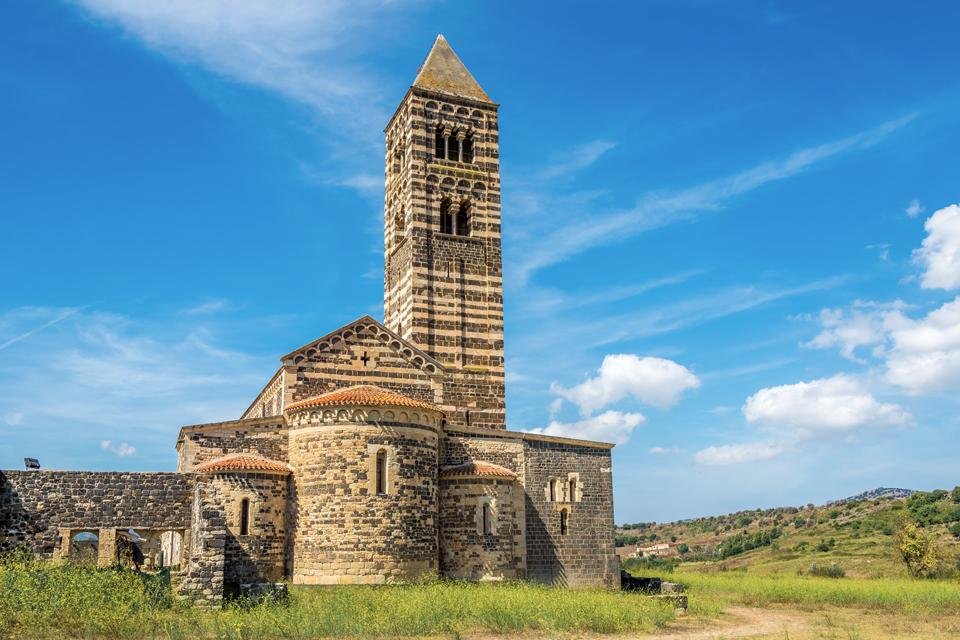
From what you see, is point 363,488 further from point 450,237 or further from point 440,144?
point 440,144

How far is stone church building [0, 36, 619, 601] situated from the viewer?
21.5 m

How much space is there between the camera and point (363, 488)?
21.7 metres

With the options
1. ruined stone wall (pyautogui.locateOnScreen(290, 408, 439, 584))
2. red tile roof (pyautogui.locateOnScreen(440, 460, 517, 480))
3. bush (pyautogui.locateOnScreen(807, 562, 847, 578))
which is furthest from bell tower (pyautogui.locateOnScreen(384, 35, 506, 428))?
bush (pyautogui.locateOnScreen(807, 562, 847, 578))

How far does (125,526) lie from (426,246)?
15142 mm

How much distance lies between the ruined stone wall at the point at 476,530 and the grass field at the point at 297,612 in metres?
2.56

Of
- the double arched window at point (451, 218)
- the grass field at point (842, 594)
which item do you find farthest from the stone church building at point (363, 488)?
the grass field at point (842, 594)

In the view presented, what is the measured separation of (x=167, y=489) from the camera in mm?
22750

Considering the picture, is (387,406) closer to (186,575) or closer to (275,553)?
(275,553)

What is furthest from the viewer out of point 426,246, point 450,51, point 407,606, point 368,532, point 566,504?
point 450,51

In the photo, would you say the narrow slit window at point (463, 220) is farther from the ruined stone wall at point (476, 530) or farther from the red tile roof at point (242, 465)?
the red tile roof at point (242, 465)

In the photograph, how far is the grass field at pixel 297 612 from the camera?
14.6 m

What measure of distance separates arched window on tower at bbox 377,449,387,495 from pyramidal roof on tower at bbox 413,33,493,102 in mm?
17434

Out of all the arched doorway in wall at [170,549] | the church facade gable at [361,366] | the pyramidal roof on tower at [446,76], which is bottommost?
the arched doorway in wall at [170,549]

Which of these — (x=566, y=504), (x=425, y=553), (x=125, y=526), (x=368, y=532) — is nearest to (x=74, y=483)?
(x=125, y=526)
